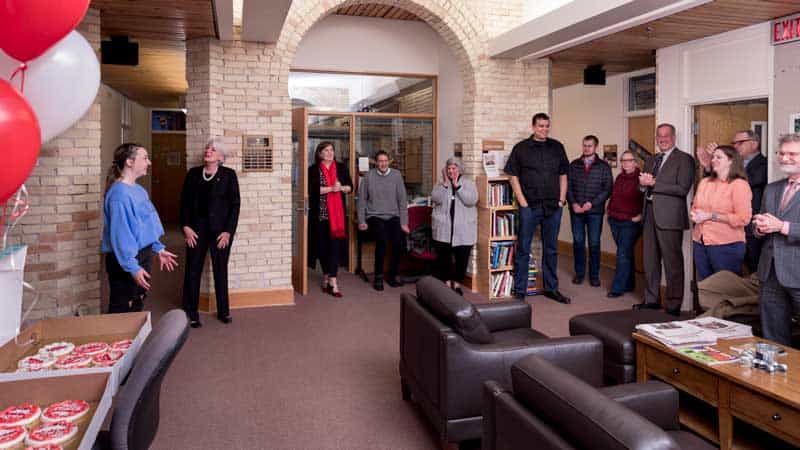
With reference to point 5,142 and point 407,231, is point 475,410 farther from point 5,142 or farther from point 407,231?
point 407,231

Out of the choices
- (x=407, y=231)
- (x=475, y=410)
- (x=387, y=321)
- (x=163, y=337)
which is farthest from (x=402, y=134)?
(x=163, y=337)

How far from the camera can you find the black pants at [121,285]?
4133mm

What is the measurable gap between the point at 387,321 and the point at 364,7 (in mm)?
4202

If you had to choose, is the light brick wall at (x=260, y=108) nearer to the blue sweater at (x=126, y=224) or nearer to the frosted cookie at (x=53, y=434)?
the blue sweater at (x=126, y=224)

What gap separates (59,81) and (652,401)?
317 centimetres

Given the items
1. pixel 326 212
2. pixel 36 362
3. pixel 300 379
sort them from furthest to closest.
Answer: pixel 326 212, pixel 300 379, pixel 36 362

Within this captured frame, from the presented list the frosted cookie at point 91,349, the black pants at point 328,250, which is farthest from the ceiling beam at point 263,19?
the frosted cookie at point 91,349

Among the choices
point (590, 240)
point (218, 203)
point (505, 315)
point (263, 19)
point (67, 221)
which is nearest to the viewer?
point (505, 315)

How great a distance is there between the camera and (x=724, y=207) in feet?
17.1

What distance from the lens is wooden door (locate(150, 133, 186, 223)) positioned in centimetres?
1559

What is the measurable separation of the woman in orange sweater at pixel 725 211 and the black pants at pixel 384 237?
354cm

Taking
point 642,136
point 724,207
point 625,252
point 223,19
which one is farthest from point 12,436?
point 642,136

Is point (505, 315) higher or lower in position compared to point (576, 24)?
lower

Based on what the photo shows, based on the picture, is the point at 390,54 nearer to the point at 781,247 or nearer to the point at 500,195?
the point at 500,195
